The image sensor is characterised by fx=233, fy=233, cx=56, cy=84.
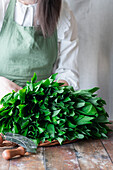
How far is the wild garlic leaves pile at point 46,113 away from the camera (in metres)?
0.73

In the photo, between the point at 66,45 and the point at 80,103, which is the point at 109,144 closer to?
the point at 80,103

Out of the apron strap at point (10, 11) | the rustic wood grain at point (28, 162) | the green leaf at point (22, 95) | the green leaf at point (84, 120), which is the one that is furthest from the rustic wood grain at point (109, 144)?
the apron strap at point (10, 11)

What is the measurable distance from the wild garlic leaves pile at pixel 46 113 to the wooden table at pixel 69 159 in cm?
4

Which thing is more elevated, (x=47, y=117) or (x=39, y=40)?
(x=39, y=40)

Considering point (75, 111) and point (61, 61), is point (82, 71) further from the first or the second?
point (75, 111)

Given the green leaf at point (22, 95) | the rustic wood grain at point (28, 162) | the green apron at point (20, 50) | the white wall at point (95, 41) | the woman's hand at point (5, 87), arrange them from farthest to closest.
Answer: the white wall at point (95, 41)
the green apron at point (20, 50)
the woman's hand at point (5, 87)
the green leaf at point (22, 95)
the rustic wood grain at point (28, 162)

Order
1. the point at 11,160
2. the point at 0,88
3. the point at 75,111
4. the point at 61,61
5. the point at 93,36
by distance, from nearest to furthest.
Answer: the point at 11,160 < the point at 75,111 < the point at 0,88 < the point at 61,61 < the point at 93,36

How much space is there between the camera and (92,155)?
70 centimetres

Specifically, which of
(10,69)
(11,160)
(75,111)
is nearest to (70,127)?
(75,111)

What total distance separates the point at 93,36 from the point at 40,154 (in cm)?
110

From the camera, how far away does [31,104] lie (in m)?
0.75

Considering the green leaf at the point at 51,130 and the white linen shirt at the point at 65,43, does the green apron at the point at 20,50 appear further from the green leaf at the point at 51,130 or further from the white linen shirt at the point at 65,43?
the green leaf at the point at 51,130

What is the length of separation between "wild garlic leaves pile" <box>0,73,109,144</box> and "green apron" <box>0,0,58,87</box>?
392mm

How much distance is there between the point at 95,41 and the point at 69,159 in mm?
1095
